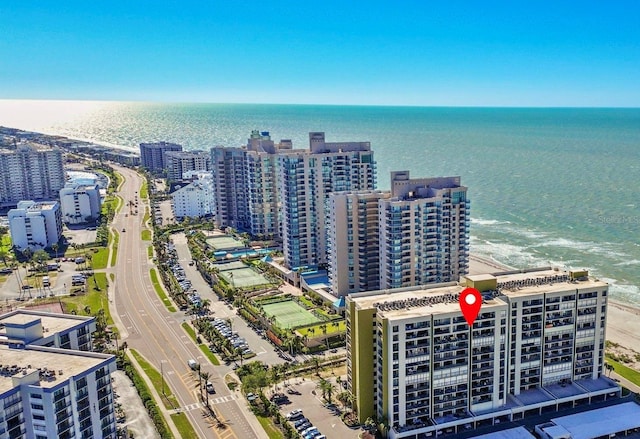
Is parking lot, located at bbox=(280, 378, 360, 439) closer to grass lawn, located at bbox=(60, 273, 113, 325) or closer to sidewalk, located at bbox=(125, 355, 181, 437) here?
sidewalk, located at bbox=(125, 355, 181, 437)

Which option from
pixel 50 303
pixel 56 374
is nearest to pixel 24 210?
pixel 50 303

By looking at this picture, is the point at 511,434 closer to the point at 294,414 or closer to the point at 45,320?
the point at 294,414

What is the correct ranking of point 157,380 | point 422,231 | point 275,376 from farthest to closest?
point 422,231
point 157,380
point 275,376

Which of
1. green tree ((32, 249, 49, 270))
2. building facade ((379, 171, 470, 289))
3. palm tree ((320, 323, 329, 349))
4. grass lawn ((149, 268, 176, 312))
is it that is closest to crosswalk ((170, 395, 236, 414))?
palm tree ((320, 323, 329, 349))

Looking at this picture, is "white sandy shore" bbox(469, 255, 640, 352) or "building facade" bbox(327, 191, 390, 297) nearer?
"white sandy shore" bbox(469, 255, 640, 352)

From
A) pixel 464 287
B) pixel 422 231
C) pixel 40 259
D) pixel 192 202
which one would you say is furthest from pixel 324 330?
pixel 192 202

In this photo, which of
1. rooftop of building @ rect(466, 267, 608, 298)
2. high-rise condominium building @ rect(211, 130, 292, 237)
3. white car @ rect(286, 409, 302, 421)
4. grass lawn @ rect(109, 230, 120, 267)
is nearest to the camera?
white car @ rect(286, 409, 302, 421)

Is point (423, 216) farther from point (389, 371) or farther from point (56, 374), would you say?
point (56, 374)
